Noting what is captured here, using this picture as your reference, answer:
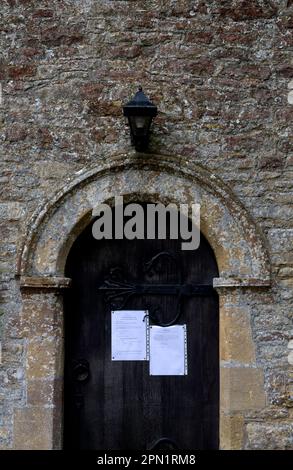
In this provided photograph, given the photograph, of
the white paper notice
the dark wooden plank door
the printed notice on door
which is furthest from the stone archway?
the printed notice on door

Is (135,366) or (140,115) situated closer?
(140,115)

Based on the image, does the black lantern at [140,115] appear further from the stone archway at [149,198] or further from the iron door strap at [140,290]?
the iron door strap at [140,290]

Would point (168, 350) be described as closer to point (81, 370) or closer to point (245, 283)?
point (81, 370)

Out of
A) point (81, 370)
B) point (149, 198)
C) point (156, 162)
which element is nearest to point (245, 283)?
point (149, 198)

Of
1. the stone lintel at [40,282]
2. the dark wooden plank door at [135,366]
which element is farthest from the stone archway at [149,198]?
the dark wooden plank door at [135,366]

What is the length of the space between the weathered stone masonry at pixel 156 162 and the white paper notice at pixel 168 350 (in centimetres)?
31

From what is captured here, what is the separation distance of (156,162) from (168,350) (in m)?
1.33

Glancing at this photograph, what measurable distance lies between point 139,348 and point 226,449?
3.00 feet

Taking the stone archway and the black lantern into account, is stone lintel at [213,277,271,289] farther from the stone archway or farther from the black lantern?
the black lantern

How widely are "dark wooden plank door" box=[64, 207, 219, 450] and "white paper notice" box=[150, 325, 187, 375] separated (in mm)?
44

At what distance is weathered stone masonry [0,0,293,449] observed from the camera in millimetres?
5371

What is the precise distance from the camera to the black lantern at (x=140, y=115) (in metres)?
5.21

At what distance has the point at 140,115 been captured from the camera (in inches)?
207
